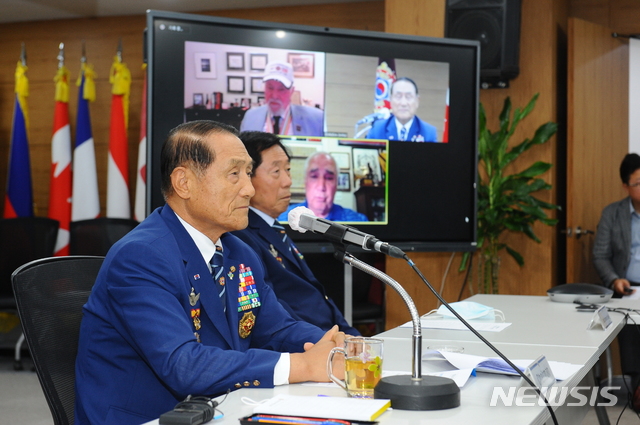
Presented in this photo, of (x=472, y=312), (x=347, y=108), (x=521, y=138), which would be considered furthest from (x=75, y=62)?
(x=472, y=312)

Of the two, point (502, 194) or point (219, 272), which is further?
point (502, 194)

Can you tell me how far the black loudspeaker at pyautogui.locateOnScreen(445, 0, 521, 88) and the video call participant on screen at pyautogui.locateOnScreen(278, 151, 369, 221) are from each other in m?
1.38

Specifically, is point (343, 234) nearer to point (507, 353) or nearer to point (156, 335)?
point (156, 335)

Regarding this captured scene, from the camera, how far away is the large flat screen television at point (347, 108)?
348 centimetres

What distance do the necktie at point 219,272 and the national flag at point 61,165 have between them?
3.95m

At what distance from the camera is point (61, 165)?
17.9 ft

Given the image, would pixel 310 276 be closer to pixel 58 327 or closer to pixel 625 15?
pixel 58 327

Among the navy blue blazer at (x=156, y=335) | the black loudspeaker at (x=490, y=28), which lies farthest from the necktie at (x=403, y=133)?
the navy blue blazer at (x=156, y=335)

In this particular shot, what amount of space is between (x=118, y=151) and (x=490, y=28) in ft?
9.46

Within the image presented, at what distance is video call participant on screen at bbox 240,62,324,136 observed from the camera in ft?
11.8

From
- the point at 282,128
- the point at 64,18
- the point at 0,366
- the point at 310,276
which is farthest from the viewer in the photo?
the point at 64,18

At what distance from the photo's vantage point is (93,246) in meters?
4.64

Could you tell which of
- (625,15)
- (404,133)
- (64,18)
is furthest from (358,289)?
(64,18)

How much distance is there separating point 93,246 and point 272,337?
10.1ft
